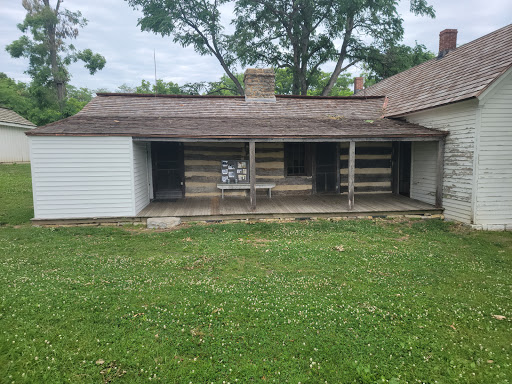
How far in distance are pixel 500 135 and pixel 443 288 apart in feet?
19.8

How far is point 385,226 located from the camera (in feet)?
31.5

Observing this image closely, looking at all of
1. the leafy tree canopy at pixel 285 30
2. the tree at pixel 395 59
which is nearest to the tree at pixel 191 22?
the leafy tree canopy at pixel 285 30

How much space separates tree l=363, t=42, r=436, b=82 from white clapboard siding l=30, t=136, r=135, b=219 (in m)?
20.7

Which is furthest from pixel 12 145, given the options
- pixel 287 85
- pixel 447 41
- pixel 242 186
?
pixel 447 41

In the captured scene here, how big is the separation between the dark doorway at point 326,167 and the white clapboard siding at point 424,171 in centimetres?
293

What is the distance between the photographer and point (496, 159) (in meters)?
9.01

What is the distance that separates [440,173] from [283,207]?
524 centimetres

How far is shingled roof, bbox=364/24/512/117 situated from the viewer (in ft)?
29.8

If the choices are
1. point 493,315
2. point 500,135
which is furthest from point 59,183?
point 500,135

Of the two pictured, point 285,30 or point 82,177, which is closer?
point 82,177

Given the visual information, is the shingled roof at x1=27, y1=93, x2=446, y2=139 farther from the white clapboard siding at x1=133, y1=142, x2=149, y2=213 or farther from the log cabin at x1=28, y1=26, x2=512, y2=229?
the white clapboard siding at x1=133, y1=142, x2=149, y2=213

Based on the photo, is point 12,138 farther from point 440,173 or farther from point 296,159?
point 440,173

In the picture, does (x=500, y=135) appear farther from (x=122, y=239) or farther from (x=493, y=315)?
(x=122, y=239)

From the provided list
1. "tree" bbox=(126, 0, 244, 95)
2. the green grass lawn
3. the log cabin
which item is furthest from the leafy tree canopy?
the green grass lawn
